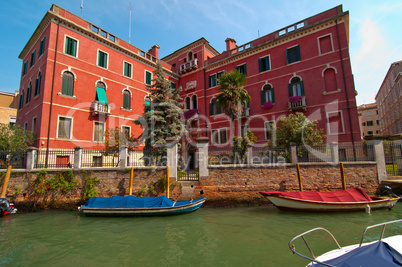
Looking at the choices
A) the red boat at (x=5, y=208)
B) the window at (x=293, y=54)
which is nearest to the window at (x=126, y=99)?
the red boat at (x=5, y=208)

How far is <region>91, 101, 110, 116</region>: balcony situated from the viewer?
60.5 feet

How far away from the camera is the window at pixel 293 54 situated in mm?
19312

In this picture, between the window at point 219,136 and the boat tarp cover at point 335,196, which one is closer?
the boat tarp cover at point 335,196

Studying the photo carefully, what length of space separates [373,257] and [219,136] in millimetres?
19622

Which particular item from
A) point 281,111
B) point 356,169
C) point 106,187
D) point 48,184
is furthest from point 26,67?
point 356,169

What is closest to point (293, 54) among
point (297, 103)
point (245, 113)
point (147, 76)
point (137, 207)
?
point (297, 103)

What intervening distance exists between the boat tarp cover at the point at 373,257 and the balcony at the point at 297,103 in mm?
16290

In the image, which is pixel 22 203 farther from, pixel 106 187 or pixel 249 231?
pixel 249 231

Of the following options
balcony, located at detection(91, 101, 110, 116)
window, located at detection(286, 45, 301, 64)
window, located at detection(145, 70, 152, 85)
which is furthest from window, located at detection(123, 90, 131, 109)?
window, located at detection(286, 45, 301, 64)

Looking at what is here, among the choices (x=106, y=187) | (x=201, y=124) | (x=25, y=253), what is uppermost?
(x=201, y=124)

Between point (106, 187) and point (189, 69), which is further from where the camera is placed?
point (189, 69)

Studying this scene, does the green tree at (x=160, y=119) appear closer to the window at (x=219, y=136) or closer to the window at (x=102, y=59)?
the window at (x=219, y=136)

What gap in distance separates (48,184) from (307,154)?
1590cm

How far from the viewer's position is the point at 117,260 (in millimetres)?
5434
